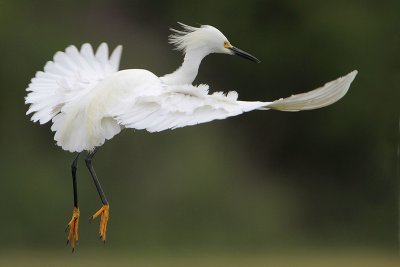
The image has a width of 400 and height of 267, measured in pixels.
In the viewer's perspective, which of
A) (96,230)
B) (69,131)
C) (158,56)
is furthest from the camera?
(158,56)

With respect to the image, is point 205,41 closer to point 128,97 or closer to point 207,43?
point 207,43

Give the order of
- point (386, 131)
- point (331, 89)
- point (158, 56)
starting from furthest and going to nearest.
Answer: point (386, 131) → point (158, 56) → point (331, 89)

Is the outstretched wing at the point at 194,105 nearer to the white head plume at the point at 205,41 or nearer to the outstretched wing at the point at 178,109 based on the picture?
the outstretched wing at the point at 178,109

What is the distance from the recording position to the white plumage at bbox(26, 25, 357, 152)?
5.35 meters

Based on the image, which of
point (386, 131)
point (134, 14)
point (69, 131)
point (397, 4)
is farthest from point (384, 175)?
point (69, 131)

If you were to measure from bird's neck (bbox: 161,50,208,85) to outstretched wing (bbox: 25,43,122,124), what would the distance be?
1.24 ft

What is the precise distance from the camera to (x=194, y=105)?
5.43 metres

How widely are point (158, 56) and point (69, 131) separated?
16.6 feet

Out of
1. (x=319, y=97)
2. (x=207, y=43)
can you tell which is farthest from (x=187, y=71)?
(x=319, y=97)

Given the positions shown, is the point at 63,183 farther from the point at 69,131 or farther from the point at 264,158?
the point at 69,131

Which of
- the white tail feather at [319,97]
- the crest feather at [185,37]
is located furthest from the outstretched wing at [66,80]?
the white tail feather at [319,97]

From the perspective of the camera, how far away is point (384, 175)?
36.9 ft

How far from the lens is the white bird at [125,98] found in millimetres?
5355

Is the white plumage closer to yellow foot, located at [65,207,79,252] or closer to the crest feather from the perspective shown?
the crest feather
